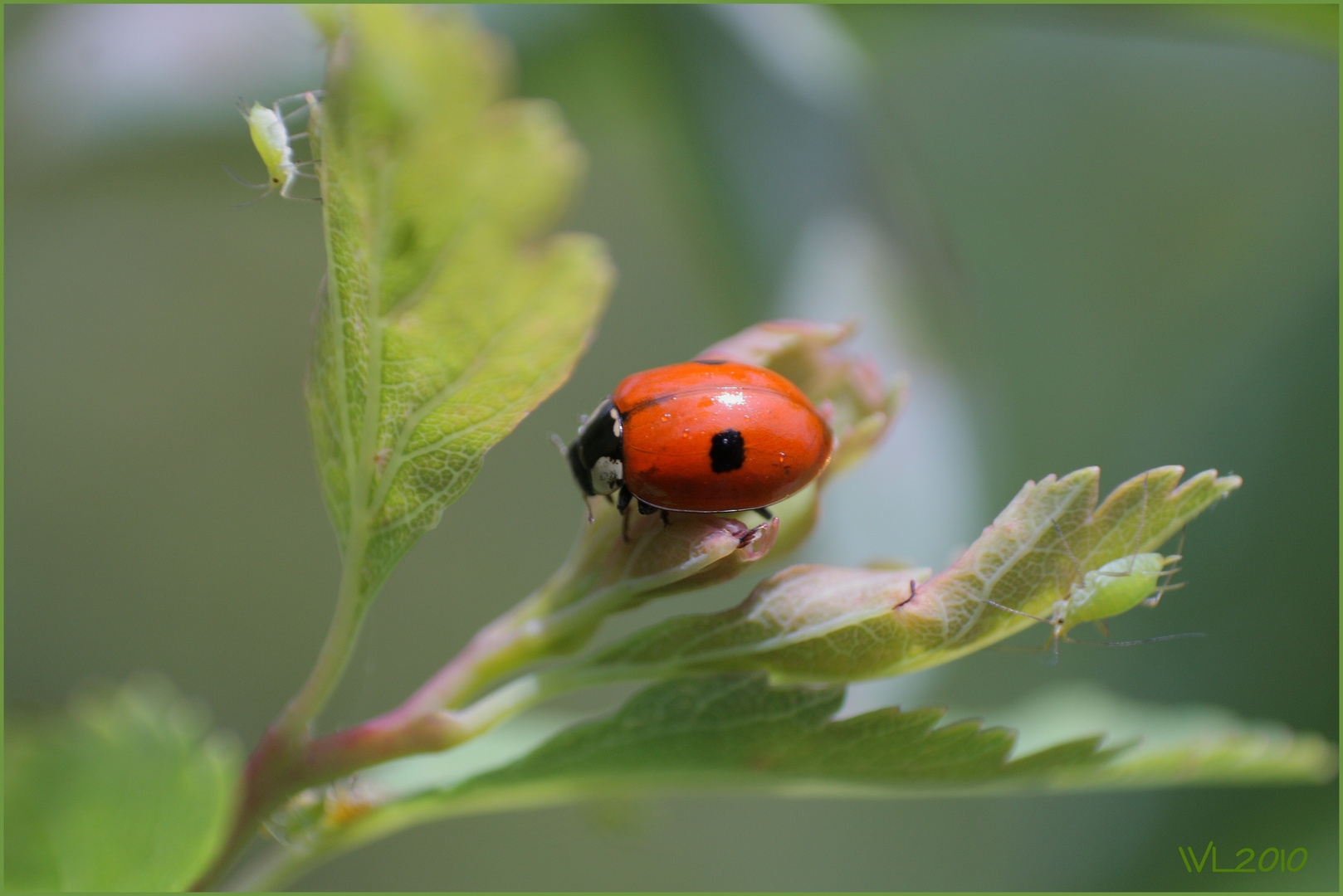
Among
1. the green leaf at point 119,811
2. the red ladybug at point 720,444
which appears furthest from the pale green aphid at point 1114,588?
the green leaf at point 119,811

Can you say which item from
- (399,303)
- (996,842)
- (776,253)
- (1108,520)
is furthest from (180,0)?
(996,842)

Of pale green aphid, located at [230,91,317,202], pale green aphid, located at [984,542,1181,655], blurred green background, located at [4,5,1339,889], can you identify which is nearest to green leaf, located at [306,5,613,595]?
pale green aphid, located at [230,91,317,202]

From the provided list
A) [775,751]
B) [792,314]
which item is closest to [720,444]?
[775,751]

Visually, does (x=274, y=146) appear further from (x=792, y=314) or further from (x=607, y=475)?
(x=792, y=314)

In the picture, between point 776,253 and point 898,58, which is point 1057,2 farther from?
A: point 898,58

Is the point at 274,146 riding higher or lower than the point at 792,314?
higher

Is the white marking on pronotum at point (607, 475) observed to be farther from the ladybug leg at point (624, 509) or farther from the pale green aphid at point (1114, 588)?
the pale green aphid at point (1114, 588)

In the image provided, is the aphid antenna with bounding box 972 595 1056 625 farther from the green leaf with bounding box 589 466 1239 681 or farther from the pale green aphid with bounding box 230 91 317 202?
the pale green aphid with bounding box 230 91 317 202
